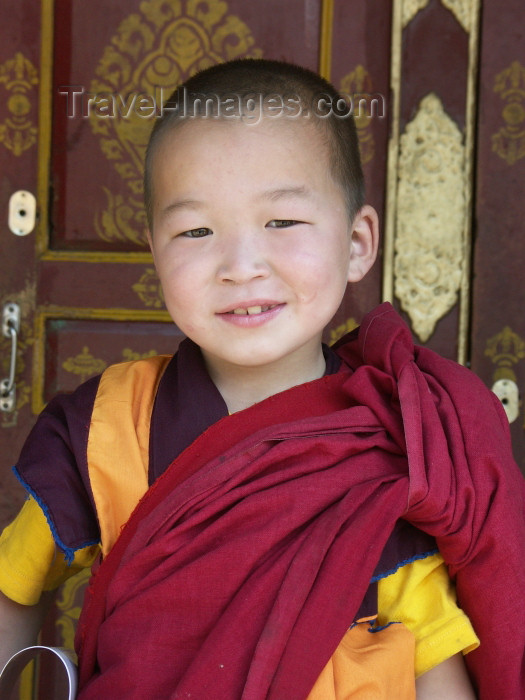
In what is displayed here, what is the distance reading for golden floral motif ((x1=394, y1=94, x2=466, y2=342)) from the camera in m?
2.05

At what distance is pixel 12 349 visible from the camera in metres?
2.13

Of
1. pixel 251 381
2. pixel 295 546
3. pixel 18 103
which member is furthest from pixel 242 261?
pixel 18 103

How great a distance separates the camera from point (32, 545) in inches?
41.4

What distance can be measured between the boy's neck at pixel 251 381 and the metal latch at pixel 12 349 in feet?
3.72

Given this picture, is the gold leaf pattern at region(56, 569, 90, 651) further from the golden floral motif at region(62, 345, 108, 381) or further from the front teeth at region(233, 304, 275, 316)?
the front teeth at region(233, 304, 275, 316)

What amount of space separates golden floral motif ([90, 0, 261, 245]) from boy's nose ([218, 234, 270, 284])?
1.19m

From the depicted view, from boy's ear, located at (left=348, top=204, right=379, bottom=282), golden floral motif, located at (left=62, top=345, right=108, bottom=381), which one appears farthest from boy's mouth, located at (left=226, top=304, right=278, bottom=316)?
golden floral motif, located at (left=62, top=345, right=108, bottom=381)

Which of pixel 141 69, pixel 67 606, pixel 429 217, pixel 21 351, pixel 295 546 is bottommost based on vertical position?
pixel 67 606

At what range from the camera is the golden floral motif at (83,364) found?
7.14ft

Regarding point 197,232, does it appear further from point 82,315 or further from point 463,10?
point 463,10

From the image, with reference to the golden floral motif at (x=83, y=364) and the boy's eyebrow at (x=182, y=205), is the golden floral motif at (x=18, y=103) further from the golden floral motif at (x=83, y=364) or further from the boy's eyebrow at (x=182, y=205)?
the boy's eyebrow at (x=182, y=205)

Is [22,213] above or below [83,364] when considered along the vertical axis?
above

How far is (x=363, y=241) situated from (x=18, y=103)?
4.36 ft

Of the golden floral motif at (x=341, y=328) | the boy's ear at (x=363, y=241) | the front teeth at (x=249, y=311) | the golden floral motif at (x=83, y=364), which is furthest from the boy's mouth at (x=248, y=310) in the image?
the golden floral motif at (x=83, y=364)
